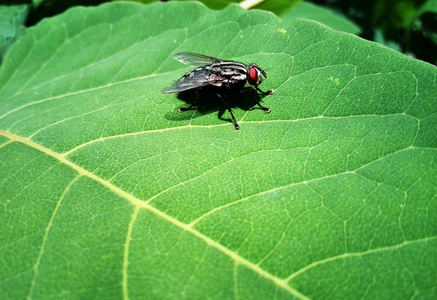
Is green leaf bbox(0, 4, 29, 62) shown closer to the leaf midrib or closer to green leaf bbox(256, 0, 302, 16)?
the leaf midrib

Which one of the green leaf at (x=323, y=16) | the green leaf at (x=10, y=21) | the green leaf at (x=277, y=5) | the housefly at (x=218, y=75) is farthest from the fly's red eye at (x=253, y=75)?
the green leaf at (x=10, y=21)

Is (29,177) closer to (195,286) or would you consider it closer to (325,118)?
(195,286)

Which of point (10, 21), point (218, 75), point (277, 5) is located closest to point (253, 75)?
point (218, 75)

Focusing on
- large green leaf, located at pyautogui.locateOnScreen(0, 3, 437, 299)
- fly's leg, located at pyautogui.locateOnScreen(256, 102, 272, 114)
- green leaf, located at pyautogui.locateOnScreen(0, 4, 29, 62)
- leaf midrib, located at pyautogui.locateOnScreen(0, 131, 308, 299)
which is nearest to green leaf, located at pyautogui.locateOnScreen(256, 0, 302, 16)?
A: large green leaf, located at pyautogui.locateOnScreen(0, 3, 437, 299)

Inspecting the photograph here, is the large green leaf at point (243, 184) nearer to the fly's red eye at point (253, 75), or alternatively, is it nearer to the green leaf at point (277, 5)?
the fly's red eye at point (253, 75)

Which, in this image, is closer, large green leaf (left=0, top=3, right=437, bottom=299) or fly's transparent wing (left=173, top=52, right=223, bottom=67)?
large green leaf (left=0, top=3, right=437, bottom=299)

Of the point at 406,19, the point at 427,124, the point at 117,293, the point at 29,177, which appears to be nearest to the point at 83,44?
the point at 29,177

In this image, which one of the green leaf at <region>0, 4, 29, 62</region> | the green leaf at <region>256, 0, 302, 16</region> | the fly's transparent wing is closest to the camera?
the fly's transparent wing
